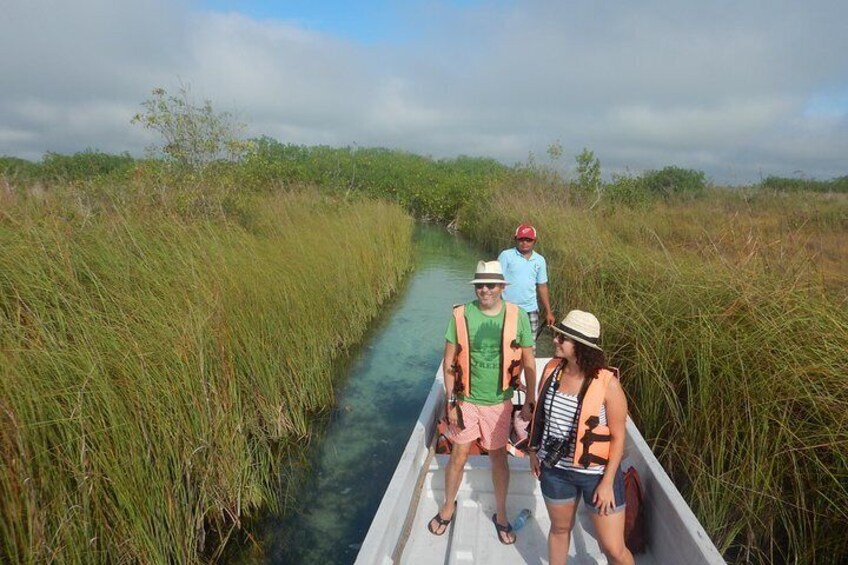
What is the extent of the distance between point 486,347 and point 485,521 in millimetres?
1403

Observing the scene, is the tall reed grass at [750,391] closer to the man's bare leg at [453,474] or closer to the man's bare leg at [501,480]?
the man's bare leg at [501,480]

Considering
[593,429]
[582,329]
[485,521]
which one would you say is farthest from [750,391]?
[485,521]

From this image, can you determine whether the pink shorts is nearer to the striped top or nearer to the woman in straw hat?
the woman in straw hat

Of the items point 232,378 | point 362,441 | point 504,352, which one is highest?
point 504,352

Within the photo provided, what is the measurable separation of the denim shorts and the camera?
6cm

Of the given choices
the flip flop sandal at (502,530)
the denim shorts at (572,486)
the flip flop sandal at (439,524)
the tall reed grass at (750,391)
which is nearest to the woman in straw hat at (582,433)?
the denim shorts at (572,486)

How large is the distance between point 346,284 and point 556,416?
591 centimetres

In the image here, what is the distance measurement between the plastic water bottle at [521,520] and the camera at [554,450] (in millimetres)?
1084

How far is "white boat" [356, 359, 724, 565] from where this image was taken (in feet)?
8.23

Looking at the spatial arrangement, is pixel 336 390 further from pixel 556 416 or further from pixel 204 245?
pixel 556 416

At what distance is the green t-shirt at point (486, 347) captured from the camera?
280 centimetres

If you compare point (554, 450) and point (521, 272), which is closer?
point (554, 450)

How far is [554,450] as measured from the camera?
2.36 metres

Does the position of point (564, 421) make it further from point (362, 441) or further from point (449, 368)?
point (362, 441)
